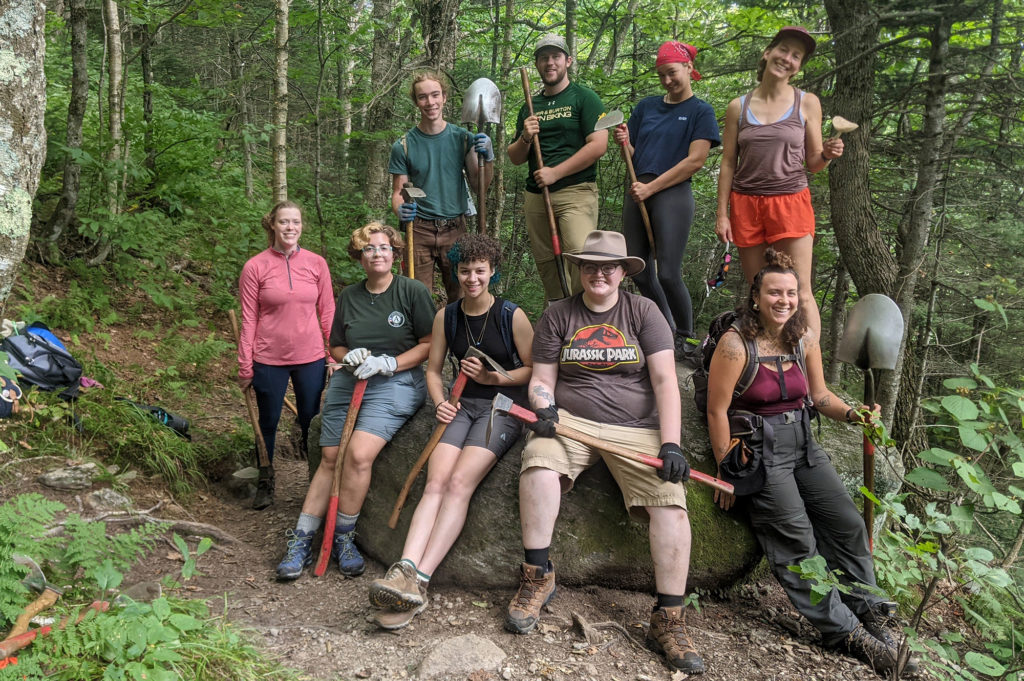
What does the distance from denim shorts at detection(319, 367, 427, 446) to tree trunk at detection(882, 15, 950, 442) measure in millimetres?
5673

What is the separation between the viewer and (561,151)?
16.7ft

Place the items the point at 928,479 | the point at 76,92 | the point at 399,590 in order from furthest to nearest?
the point at 76,92 → the point at 399,590 → the point at 928,479

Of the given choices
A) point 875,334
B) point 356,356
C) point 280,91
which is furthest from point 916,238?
point 280,91

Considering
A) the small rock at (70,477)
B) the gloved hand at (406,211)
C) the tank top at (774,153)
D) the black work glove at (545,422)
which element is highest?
the tank top at (774,153)

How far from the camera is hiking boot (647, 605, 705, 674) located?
336 centimetres

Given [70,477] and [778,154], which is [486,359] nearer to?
[778,154]

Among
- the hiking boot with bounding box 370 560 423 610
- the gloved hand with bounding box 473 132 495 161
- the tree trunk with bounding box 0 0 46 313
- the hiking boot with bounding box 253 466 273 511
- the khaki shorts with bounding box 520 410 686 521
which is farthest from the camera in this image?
the hiking boot with bounding box 253 466 273 511

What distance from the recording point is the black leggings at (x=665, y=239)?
4766mm

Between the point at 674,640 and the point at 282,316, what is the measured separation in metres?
3.34

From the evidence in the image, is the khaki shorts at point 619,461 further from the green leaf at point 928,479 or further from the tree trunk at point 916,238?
the tree trunk at point 916,238

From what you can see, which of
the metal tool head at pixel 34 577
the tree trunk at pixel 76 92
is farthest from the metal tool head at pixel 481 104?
the metal tool head at pixel 34 577

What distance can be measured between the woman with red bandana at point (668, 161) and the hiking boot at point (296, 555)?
3.02 meters

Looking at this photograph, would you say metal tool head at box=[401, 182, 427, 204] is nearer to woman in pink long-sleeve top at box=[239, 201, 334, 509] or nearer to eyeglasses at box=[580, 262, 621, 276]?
woman in pink long-sleeve top at box=[239, 201, 334, 509]

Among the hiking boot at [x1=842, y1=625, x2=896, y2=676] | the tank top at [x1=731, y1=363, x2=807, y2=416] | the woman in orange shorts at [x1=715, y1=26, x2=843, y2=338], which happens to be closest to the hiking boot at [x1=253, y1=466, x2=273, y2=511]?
the tank top at [x1=731, y1=363, x2=807, y2=416]
